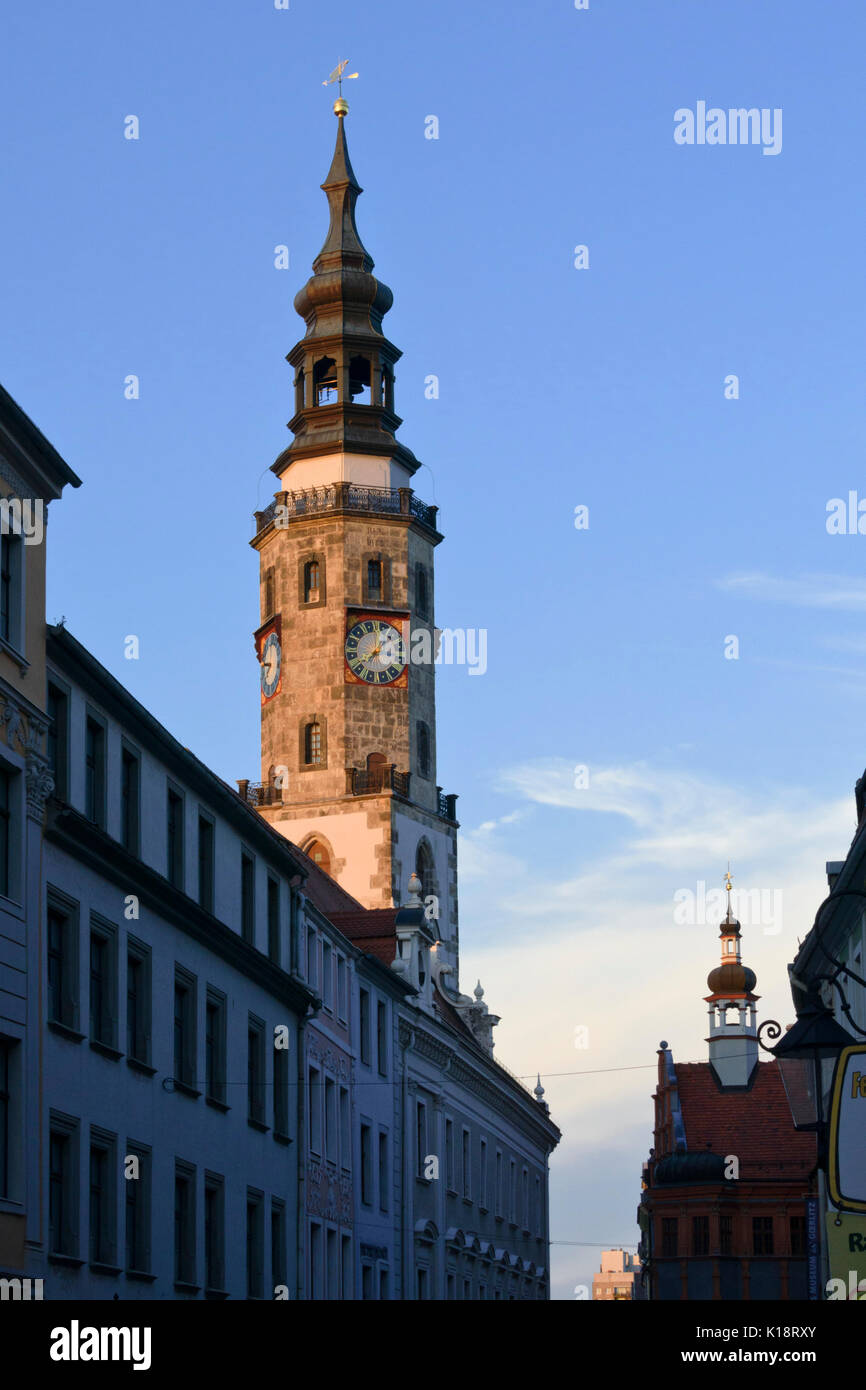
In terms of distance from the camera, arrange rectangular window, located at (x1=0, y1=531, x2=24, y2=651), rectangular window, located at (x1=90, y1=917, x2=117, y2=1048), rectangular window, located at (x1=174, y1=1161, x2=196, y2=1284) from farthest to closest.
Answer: rectangular window, located at (x1=174, y1=1161, x2=196, y2=1284) < rectangular window, located at (x1=90, y1=917, x2=117, y2=1048) < rectangular window, located at (x1=0, y1=531, x2=24, y2=651)

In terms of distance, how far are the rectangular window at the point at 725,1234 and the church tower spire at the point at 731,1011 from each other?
11364 mm

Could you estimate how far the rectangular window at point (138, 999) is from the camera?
34312mm

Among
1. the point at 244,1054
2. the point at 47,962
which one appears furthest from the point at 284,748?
the point at 47,962

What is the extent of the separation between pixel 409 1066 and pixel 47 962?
29.3 meters

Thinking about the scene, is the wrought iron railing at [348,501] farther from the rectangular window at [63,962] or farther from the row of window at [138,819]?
the rectangular window at [63,962]

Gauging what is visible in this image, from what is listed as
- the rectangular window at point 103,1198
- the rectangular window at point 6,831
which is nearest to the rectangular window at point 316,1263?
the rectangular window at point 103,1198

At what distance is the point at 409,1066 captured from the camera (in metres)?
58.5

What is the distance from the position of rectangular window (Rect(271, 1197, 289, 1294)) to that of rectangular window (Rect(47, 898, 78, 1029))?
43.1 ft

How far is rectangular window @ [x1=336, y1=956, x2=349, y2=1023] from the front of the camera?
50531mm

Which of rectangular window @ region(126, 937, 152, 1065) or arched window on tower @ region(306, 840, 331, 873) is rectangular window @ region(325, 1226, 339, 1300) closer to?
rectangular window @ region(126, 937, 152, 1065)

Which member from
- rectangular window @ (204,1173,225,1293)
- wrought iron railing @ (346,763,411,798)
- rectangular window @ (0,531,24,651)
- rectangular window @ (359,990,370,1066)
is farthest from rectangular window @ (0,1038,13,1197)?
wrought iron railing @ (346,763,411,798)

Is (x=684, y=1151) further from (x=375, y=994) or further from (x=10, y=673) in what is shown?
(x=10, y=673)

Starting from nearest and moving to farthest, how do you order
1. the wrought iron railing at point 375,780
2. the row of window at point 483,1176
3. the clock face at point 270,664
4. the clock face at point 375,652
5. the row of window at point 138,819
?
the row of window at point 138,819 < the row of window at point 483,1176 < the wrought iron railing at point 375,780 < the clock face at point 375,652 < the clock face at point 270,664
